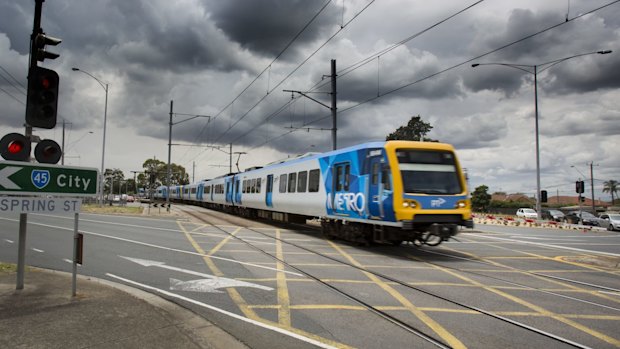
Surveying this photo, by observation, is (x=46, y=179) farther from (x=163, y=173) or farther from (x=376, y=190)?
(x=163, y=173)

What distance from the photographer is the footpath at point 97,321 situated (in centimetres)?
433

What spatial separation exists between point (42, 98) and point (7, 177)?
1.29m

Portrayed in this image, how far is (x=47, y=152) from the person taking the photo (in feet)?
→ 20.1

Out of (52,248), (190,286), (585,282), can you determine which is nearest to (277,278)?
(190,286)

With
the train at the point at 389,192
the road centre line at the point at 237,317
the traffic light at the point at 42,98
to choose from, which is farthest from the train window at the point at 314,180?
the traffic light at the point at 42,98

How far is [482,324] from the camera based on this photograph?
5.38m

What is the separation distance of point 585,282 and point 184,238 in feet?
37.9

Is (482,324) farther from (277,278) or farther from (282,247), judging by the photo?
(282,247)

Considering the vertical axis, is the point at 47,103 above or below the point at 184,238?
above

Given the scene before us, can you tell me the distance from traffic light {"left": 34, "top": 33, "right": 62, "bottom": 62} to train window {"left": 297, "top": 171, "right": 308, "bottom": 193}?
11011 mm

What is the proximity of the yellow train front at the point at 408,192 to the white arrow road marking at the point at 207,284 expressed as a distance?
178 inches

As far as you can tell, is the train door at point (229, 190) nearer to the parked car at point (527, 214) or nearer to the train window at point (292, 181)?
the train window at point (292, 181)

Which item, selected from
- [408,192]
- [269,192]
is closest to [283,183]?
[269,192]

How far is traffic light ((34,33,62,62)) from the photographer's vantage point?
Result: 6475 mm
